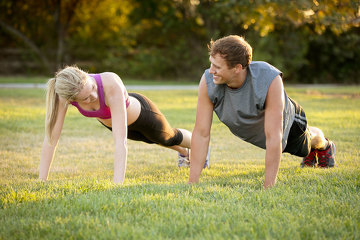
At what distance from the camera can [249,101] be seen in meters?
3.80

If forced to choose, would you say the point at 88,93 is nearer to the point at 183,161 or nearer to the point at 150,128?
the point at 150,128

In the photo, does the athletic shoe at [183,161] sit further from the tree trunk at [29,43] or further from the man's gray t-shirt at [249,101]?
the tree trunk at [29,43]

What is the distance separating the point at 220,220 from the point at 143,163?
2945mm

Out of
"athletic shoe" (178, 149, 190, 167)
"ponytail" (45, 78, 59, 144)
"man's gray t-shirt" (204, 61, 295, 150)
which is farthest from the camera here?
"athletic shoe" (178, 149, 190, 167)

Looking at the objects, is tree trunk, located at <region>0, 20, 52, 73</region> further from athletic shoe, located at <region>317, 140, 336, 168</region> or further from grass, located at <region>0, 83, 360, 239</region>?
athletic shoe, located at <region>317, 140, 336, 168</region>

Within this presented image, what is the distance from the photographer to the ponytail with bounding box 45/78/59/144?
4160 millimetres

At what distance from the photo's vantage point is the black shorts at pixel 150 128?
15.7 ft

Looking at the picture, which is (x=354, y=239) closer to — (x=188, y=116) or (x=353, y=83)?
(x=188, y=116)

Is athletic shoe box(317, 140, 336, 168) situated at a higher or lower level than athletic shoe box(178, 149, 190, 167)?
higher

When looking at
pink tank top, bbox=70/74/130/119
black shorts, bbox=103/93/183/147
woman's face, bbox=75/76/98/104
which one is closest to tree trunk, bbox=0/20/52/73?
black shorts, bbox=103/93/183/147

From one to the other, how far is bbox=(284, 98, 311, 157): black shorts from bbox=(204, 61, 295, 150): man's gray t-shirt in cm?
13

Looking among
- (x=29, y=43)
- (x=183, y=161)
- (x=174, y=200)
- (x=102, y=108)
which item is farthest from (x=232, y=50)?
(x=29, y=43)

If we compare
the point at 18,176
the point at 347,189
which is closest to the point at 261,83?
the point at 347,189

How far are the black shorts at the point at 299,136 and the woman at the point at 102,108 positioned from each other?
1461mm
